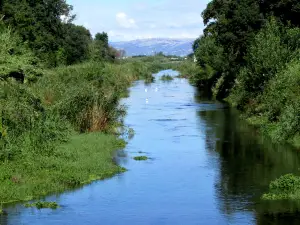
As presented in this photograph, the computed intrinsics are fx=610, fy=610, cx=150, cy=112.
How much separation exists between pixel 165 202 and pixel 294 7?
31.4 m

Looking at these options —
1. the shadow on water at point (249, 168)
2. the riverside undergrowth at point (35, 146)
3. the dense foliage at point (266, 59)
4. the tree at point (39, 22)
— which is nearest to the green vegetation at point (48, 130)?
the riverside undergrowth at point (35, 146)

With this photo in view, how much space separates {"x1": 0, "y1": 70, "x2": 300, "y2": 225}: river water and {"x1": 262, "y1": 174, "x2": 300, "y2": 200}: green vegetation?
1.43ft

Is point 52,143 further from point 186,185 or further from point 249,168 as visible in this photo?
point 249,168

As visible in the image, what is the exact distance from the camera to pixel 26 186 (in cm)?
2220

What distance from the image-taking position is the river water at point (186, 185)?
65.2ft

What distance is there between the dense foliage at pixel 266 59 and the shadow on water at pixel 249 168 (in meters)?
A: 1.53

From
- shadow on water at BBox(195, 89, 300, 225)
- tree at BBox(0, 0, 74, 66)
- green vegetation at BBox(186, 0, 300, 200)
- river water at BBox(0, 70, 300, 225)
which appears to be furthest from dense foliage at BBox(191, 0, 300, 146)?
tree at BBox(0, 0, 74, 66)

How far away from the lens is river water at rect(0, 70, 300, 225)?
782 inches

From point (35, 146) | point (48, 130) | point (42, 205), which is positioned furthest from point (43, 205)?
point (48, 130)

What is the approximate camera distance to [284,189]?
2295 centimetres

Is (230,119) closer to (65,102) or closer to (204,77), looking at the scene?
(65,102)

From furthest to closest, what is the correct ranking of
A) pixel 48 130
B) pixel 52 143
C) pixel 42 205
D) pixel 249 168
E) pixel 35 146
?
pixel 249 168, pixel 48 130, pixel 52 143, pixel 35 146, pixel 42 205

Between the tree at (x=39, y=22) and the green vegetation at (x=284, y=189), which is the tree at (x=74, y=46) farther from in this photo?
the green vegetation at (x=284, y=189)

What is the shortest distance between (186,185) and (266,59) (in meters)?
21.5
